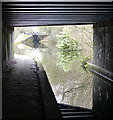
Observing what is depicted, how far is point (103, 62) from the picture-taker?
1148 centimetres

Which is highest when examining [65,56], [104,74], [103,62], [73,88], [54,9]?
[54,9]

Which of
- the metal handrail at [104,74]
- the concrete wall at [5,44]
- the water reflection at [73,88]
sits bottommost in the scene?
the water reflection at [73,88]

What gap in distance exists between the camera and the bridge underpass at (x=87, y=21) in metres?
5.82

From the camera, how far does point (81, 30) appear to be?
→ 982 inches

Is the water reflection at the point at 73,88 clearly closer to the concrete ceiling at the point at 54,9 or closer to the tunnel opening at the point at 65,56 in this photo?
the tunnel opening at the point at 65,56

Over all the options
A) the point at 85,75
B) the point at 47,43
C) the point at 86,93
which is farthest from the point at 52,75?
the point at 47,43

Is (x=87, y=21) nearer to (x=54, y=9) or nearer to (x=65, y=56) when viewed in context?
(x=54, y=9)

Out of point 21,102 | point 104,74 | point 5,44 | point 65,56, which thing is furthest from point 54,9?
point 65,56

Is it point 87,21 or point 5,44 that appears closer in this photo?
point 5,44

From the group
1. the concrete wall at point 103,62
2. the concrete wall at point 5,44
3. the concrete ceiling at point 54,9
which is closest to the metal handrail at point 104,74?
the concrete wall at point 103,62

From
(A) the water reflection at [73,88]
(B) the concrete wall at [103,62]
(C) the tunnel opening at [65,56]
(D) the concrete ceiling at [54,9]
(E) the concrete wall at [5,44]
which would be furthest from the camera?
(C) the tunnel opening at [65,56]

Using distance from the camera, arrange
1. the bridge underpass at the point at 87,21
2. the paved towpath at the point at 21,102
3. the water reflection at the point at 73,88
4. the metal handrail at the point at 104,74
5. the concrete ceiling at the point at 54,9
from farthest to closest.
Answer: the metal handrail at the point at 104,74 < the water reflection at the point at 73,88 < the bridge underpass at the point at 87,21 < the concrete ceiling at the point at 54,9 < the paved towpath at the point at 21,102

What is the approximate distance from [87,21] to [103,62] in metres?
2.25

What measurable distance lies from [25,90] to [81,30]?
1972cm
